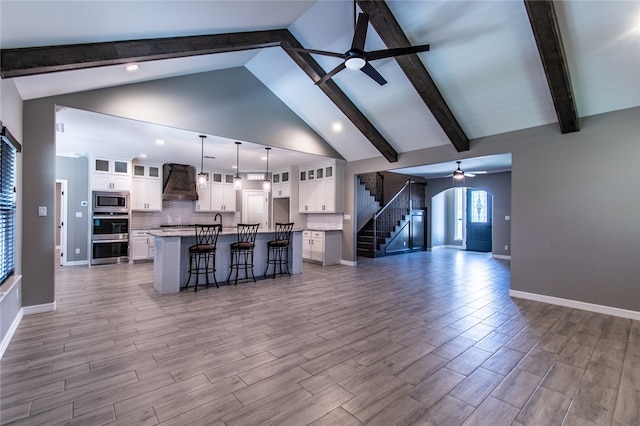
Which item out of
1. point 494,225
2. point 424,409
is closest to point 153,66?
point 424,409

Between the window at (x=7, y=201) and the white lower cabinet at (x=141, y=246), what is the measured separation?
435cm

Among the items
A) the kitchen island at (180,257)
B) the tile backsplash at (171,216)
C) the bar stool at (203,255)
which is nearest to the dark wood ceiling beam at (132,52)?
the kitchen island at (180,257)

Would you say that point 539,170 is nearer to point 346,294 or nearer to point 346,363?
point 346,294

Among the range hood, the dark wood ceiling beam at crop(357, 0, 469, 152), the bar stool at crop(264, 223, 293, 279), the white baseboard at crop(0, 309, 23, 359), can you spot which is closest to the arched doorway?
the dark wood ceiling beam at crop(357, 0, 469, 152)

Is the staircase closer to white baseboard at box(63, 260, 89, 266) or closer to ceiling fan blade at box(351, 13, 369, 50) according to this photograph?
ceiling fan blade at box(351, 13, 369, 50)

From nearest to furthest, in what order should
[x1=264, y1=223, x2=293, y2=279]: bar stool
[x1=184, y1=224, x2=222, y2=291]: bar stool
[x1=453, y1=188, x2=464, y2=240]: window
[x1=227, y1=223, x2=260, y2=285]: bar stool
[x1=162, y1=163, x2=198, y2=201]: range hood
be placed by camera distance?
[x1=184, y1=224, x2=222, y2=291]: bar stool < [x1=227, y1=223, x2=260, y2=285]: bar stool < [x1=264, y1=223, x2=293, y2=279]: bar stool < [x1=162, y1=163, x2=198, y2=201]: range hood < [x1=453, y1=188, x2=464, y2=240]: window

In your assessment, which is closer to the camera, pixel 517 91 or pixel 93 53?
pixel 93 53

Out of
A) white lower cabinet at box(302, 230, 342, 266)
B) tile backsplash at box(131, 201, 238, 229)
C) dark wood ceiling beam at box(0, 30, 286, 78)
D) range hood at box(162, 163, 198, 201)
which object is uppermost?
dark wood ceiling beam at box(0, 30, 286, 78)

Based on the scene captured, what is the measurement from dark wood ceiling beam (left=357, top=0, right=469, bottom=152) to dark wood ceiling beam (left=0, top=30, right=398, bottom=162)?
1383mm

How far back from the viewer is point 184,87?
509 cm

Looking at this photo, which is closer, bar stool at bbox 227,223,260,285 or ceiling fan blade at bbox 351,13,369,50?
ceiling fan blade at bbox 351,13,369,50

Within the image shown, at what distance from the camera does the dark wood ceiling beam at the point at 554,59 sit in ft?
10.2

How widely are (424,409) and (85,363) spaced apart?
Result: 2.87 metres

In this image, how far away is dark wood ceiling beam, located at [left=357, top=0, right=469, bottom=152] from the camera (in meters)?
3.66
